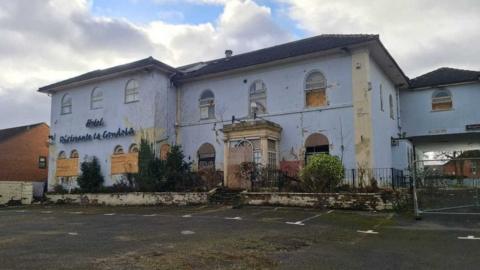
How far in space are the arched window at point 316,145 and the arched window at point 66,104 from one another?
54.7 feet

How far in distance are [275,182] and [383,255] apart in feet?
36.3

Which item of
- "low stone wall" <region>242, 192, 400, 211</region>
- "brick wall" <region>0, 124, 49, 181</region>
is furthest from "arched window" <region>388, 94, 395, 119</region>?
"brick wall" <region>0, 124, 49, 181</region>

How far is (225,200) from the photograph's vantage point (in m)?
18.8

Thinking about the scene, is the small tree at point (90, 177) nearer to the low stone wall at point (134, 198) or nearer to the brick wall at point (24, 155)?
the low stone wall at point (134, 198)

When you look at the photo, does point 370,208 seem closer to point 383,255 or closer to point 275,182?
point 275,182

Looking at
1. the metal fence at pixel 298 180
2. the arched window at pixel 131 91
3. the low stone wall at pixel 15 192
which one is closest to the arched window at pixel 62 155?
the low stone wall at pixel 15 192

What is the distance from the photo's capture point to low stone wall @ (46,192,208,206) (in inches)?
752

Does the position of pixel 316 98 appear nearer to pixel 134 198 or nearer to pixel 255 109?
pixel 255 109

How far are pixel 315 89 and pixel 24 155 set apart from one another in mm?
30118

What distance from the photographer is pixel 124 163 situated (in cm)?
2522

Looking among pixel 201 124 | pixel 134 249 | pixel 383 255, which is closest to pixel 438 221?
pixel 383 255

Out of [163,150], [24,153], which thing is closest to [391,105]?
[163,150]

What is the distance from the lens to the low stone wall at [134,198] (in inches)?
752

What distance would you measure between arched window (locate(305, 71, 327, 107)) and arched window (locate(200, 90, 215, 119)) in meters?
5.64
